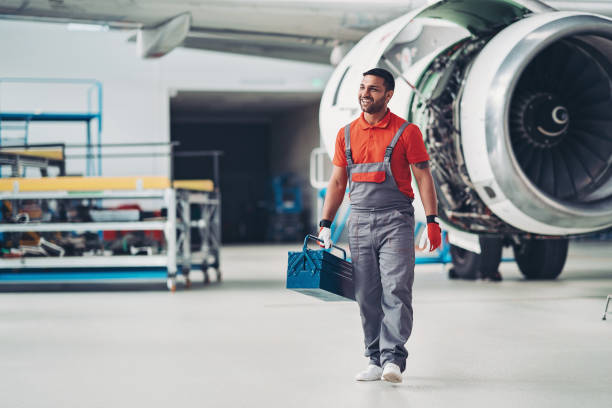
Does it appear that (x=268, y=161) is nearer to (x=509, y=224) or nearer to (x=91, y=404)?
(x=509, y=224)

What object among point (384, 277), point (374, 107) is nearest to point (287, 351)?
point (384, 277)

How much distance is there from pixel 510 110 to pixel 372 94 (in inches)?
123

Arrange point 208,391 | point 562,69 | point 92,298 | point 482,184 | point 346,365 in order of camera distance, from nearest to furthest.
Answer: point 208,391
point 346,365
point 482,184
point 562,69
point 92,298

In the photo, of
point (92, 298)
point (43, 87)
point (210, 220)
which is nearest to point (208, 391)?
point (92, 298)

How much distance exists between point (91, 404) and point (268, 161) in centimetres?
2706

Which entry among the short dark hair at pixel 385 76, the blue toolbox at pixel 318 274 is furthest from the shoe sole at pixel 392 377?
the short dark hair at pixel 385 76

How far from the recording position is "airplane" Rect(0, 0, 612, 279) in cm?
595

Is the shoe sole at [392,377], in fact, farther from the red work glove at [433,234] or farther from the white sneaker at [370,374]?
the red work glove at [433,234]

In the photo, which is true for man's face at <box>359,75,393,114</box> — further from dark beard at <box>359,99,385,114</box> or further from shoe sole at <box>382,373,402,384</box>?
shoe sole at <box>382,373,402,384</box>

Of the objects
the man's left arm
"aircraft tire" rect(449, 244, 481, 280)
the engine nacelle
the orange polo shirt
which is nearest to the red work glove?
the man's left arm

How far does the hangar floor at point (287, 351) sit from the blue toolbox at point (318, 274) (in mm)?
434

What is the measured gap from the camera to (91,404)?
3.29 m

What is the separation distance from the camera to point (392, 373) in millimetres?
3543

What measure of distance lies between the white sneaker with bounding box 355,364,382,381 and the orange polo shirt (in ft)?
2.87
